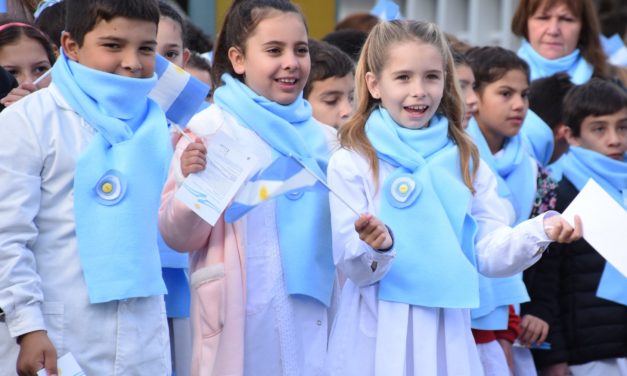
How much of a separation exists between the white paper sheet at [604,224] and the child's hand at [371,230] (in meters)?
0.65

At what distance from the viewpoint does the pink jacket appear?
443cm

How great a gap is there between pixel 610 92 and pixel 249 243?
260 centimetres

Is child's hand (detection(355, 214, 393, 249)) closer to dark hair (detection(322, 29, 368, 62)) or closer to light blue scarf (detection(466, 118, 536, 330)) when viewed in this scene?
light blue scarf (detection(466, 118, 536, 330))

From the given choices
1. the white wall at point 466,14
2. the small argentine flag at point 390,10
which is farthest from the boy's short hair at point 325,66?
the white wall at point 466,14

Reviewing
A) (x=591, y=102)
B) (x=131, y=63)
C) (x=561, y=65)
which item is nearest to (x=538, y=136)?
(x=591, y=102)

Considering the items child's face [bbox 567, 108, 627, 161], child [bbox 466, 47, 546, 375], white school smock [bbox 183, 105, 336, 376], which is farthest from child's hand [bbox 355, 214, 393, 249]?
child's face [bbox 567, 108, 627, 161]

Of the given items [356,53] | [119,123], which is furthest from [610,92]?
[119,123]

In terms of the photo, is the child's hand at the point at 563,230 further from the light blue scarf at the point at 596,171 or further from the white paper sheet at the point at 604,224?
the light blue scarf at the point at 596,171

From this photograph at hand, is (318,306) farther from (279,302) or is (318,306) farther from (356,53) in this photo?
(356,53)

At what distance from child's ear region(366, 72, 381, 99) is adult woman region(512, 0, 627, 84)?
280cm

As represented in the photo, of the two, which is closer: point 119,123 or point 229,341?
point 119,123

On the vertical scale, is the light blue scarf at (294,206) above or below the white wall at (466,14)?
below

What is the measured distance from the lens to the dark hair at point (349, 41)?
6.82 m

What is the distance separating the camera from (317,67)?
585 cm
